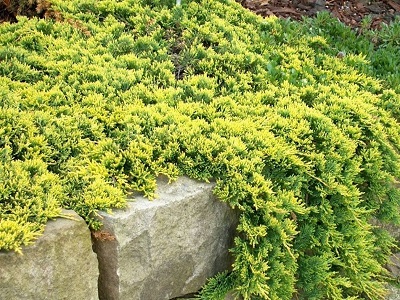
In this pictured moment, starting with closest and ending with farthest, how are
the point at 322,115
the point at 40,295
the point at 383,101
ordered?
the point at 40,295, the point at 322,115, the point at 383,101

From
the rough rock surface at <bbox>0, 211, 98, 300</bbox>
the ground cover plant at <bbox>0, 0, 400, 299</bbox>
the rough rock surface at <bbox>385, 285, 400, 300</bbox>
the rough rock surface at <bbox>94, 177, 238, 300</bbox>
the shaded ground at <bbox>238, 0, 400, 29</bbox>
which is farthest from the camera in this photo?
the shaded ground at <bbox>238, 0, 400, 29</bbox>

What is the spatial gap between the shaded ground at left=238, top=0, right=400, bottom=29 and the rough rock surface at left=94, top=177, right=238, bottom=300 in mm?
2662

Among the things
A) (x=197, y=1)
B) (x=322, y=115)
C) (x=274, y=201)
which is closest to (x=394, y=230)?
(x=322, y=115)

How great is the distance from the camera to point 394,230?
146 inches

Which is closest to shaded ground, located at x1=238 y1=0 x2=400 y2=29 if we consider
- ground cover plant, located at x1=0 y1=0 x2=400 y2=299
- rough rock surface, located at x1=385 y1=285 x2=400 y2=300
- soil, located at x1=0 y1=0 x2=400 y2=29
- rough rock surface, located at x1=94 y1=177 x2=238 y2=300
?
soil, located at x1=0 y1=0 x2=400 y2=29

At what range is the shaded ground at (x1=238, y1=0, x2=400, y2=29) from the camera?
4.85m

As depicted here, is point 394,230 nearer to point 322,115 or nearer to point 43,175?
point 322,115

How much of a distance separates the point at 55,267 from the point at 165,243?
21.1 inches

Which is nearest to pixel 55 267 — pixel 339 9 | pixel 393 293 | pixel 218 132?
pixel 218 132

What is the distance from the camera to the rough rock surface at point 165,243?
7.73ft

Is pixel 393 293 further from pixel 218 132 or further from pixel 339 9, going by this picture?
pixel 339 9

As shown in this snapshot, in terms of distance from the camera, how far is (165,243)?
→ 2.49m

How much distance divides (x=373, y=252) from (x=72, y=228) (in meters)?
2.04

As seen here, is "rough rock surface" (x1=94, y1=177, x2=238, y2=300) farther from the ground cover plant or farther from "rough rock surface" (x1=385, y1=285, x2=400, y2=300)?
"rough rock surface" (x1=385, y1=285, x2=400, y2=300)
